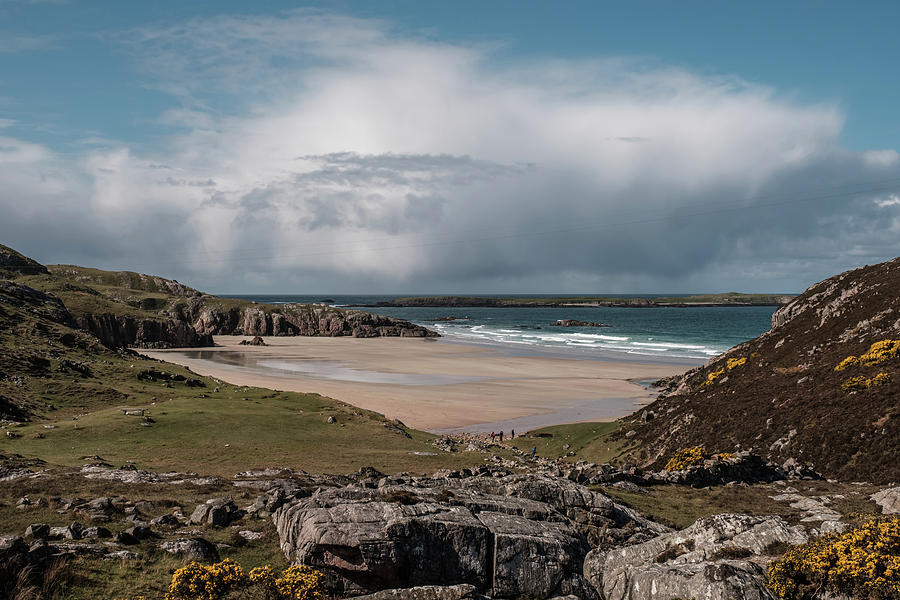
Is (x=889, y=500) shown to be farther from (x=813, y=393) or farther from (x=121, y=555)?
(x=121, y=555)

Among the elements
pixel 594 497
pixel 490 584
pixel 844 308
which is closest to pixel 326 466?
pixel 594 497

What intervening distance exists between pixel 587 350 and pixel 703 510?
127 meters

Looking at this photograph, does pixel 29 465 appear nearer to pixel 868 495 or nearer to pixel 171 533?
pixel 171 533

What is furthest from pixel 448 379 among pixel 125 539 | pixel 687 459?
pixel 125 539

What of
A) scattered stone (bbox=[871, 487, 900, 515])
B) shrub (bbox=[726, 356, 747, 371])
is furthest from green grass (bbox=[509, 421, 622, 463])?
scattered stone (bbox=[871, 487, 900, 515])

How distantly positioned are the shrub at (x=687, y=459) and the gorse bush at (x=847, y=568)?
1860 cm

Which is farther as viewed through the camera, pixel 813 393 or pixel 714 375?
pixel 714 375

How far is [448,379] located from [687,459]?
69360 mm

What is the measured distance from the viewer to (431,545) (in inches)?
632

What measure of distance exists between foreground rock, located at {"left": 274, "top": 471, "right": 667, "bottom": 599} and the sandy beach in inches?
1754

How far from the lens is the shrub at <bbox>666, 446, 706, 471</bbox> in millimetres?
33366

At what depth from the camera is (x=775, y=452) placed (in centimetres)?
3378

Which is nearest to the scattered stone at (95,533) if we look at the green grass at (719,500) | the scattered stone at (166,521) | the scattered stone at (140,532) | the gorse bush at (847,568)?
the scattered stone at (140,532)

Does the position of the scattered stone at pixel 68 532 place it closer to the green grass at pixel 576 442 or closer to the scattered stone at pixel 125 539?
the scattered stone at pixel 125 539
